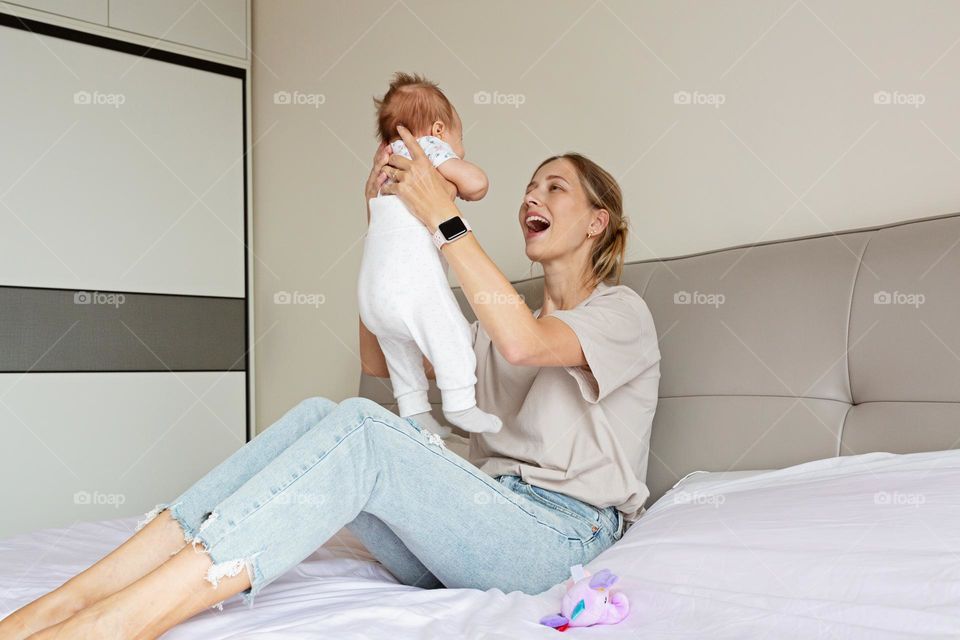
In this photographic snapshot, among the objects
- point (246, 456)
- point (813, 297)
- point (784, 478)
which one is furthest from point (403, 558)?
point (813, 297)

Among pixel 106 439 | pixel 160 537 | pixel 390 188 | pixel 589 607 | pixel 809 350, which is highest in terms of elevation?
pixel 390 188

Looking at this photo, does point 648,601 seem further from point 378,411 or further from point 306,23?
point 306,23

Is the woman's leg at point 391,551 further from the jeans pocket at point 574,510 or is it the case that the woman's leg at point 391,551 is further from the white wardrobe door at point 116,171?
the white wardrobe door at point 116,171

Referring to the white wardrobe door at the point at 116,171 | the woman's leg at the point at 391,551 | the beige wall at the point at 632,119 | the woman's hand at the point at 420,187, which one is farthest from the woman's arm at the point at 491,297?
the white wardrobe door at the point at 116,171

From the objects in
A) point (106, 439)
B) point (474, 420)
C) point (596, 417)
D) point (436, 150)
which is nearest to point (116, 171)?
point (106, 439)

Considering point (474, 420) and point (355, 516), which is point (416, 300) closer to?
point (474, 420)

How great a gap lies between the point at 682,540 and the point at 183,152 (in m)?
2.53

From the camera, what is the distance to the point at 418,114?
5.29 feet

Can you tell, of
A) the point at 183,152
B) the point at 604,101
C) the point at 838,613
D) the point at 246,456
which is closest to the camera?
the point at 838,613

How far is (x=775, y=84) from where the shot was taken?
183 cm

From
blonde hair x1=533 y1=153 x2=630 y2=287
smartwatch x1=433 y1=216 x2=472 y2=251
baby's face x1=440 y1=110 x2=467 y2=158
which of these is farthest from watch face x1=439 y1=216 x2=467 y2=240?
blonde hair x1=533 y1=153 x2=630 y2=287

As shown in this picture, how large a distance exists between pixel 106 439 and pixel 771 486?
234 cm

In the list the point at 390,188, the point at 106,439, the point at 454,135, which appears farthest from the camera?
the point at 106,439

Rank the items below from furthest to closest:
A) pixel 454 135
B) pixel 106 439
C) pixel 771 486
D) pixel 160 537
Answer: pixel 106 439
pixel 454 135
pixel 771 486
pixel 160 537
